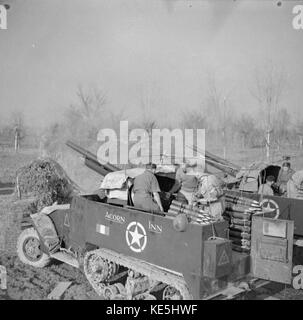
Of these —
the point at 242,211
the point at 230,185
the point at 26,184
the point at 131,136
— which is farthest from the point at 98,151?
the point at 242,211

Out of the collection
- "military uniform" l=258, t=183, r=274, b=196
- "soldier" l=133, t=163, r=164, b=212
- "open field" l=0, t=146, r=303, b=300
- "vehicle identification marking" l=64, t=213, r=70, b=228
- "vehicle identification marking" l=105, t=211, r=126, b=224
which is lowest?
"open field" l=0, t=146, r=303, b=300

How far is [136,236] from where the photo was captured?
220 inches

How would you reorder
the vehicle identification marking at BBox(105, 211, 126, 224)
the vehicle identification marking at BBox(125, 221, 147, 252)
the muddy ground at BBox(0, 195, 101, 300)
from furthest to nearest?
the muddy ground at BBox(0, 195, 101, 300) → the vehicle identification marking at BBox(105, 211, 126, 224) → the vehicle identification marking at BBox(125, 221, 147, 252)

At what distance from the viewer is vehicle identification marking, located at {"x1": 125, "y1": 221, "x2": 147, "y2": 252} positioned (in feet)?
18.0

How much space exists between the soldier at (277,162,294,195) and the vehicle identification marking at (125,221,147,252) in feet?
13.9

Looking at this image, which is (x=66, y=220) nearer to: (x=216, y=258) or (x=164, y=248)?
(x=164, y=248)

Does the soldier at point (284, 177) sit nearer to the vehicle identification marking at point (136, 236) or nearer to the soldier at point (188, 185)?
the soldier at point (188, 185)

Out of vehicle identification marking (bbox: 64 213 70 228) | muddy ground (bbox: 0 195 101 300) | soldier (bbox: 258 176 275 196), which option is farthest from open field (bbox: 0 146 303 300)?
soldier (bbox: 258 176 275 196)

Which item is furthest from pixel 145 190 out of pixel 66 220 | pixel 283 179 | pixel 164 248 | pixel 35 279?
pixel 283 179

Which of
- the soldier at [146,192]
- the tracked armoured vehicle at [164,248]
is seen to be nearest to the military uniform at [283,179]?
the tracked armoured vehicle at [164,248]

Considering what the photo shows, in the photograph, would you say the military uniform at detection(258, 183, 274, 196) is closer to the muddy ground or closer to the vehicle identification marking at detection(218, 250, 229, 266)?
the vehicle identification marking at detection(218, 250, 229, 266)

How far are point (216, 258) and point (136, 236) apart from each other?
1.32m

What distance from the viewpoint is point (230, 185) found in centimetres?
→ 880

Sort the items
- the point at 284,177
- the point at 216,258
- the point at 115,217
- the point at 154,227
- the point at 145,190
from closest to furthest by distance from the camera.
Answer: the point at 216,258 → the point at 154,227 → the point at 115,217 → the point at 145,190 → the point at 284,177
